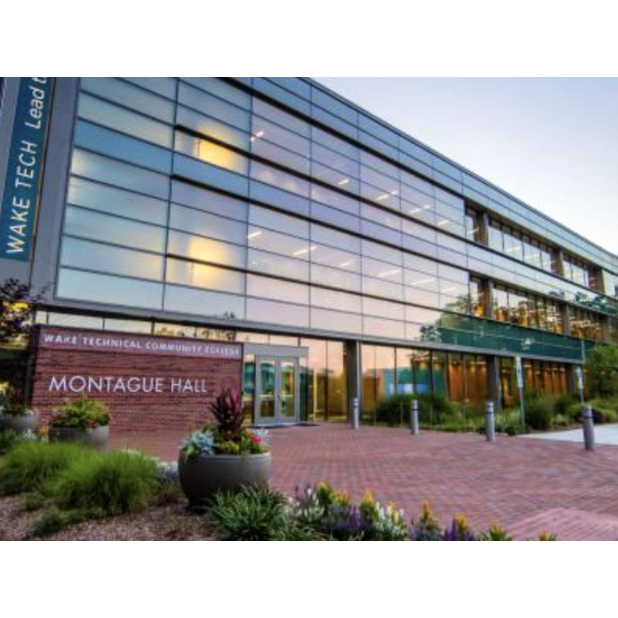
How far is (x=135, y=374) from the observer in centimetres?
1488

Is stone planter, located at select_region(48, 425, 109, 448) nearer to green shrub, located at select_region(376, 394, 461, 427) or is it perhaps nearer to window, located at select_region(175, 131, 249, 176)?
window, located at select_region(175, 131, 249, 176)

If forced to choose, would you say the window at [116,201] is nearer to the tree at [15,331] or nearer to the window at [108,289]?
the window at [108,289]

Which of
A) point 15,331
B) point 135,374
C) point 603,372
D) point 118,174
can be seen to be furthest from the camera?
point 603,372

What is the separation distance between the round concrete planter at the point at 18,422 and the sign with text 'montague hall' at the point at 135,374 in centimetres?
195

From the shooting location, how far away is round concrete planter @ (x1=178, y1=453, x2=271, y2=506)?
16.9ft

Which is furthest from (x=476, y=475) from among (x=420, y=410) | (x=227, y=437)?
(x=420, y=410)

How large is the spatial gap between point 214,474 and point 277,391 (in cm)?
1422

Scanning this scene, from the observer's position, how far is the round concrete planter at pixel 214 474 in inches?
203

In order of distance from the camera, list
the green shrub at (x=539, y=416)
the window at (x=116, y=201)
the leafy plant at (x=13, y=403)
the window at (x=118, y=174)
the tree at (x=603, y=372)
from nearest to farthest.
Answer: the leafy plant at (x=13, y=403) → the window at (x=116, y=201) → the window at (x=118, y=174) → the green shrub at (x=539, y=416) → the tree at (x=603, y=372)

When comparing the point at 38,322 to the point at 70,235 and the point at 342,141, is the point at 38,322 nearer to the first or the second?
the point at 70,235

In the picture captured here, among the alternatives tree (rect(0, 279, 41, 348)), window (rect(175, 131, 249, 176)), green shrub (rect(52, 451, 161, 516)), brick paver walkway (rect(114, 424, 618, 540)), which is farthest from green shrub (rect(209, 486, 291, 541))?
window (rect(175, 131, 249, 176))

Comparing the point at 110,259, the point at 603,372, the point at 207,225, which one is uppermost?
the point at 207,225

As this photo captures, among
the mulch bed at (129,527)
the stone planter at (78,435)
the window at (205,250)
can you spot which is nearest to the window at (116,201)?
the window at (205,250)

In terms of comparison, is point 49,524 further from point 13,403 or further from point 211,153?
point 211,153
